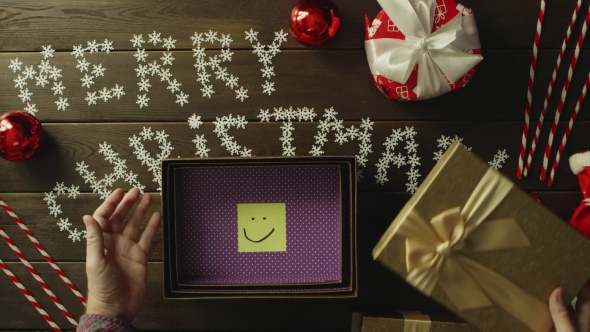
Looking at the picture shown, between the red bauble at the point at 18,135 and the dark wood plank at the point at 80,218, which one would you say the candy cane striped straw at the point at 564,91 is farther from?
the red bauble at the point at 18,135

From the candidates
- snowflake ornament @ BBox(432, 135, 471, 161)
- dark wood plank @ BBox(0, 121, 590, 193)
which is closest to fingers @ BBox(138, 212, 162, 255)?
dark wood plank @ BBox(0, 121, 590, 193)

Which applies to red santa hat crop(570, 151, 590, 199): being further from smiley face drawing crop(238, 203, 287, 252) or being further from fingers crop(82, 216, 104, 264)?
fingers crop(82, 216, 104, 264)

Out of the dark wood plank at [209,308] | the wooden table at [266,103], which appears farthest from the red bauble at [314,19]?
the dark wood plank at [209,308]

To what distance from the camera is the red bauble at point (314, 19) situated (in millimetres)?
1062

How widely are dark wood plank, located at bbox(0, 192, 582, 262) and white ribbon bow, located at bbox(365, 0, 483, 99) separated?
1.15 feet

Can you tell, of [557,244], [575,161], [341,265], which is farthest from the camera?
[575,161]

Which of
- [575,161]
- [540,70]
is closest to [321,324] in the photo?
[575,161]

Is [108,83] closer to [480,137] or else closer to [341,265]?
[341,265]

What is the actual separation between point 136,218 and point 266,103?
47 cm

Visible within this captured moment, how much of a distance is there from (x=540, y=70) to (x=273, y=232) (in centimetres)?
86

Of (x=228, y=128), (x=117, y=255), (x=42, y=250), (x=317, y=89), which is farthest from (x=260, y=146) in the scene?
(x=42, y=250)

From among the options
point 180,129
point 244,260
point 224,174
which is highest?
point 180,129

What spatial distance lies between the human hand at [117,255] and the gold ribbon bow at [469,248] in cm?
67

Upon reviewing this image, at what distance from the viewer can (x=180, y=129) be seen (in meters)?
1.20
